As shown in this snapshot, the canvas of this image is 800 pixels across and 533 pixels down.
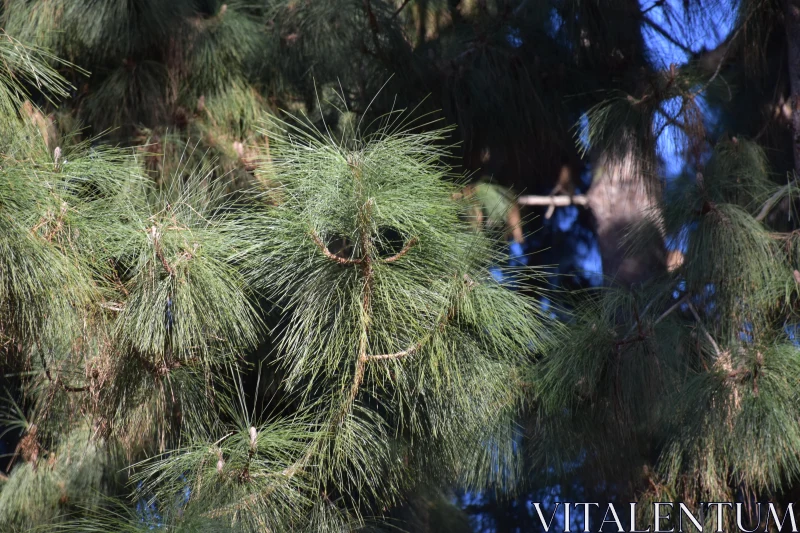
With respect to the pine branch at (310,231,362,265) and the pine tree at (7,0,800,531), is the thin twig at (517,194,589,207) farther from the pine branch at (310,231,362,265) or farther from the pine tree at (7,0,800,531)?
the pine branch at (310,231,362,265)

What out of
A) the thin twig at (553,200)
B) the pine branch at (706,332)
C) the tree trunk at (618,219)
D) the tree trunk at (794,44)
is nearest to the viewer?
the pine branch at (706,332)

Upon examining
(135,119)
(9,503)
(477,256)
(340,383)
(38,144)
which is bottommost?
(9,503)

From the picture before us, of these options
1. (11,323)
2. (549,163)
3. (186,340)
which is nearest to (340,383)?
(186,340)

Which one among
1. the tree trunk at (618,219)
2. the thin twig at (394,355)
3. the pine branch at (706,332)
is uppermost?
the tree trunk at (618,219)

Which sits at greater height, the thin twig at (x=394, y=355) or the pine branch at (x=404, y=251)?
the pine branch at (x=404, y=251)

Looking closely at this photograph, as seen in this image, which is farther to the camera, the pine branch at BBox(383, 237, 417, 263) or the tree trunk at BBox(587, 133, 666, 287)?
the tree trunk at BBox(587, 133, 666, 287)

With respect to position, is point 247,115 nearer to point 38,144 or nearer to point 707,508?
point 38,144

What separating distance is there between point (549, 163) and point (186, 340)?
1.95 m

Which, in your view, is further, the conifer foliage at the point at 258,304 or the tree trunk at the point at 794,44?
the tree trunk at the point at 794,44

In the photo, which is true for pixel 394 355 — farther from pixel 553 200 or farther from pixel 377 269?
pixel 553 200

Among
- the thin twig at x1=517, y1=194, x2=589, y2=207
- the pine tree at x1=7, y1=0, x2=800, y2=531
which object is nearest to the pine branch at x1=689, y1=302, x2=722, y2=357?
the pine tree at x1=7, y1=0, x2=800, y2=531

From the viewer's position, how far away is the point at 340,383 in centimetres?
125

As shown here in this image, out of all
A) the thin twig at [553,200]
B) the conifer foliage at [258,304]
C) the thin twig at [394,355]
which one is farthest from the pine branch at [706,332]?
the thin twig at [553,200]

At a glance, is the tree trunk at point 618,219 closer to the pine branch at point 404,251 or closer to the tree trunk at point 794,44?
the tree trunk at point 794,44
